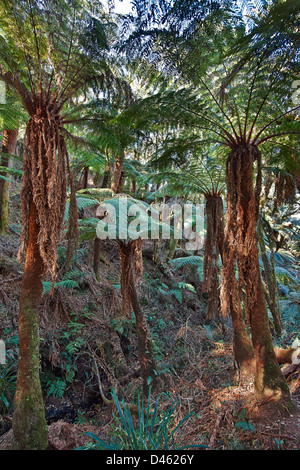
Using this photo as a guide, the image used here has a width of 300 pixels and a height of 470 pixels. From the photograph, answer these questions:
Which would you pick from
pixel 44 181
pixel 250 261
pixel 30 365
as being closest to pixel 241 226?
pixel 250 261

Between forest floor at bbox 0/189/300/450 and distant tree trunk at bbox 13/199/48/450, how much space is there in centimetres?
28

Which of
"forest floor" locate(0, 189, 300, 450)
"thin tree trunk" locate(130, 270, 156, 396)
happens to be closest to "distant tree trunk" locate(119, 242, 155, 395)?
"thin tree trunk" locate(130, 270, 156, 396)

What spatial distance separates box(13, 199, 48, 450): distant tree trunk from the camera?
6.07 ft

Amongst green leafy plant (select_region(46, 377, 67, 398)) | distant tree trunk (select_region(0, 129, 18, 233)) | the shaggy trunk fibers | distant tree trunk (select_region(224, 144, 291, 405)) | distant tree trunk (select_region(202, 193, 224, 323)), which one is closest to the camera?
the shaggy trunk fibers

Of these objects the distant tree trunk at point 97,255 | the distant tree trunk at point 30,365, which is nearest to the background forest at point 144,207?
the distant tree trunk at point 30,365

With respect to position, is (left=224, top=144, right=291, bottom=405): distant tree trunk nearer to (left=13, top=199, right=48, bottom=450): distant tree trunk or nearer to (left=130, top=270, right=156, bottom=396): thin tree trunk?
(left=130, top=270, right=156, bottom=396): thin tree trunk

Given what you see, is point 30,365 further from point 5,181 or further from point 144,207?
point 5,181

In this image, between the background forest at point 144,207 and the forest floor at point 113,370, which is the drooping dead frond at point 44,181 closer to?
the background forest at point 144,207

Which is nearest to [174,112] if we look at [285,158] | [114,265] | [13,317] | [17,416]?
[285,158]

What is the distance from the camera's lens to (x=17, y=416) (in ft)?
6.16

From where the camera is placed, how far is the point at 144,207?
4855 millimetres

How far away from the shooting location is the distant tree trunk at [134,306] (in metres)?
3.92
